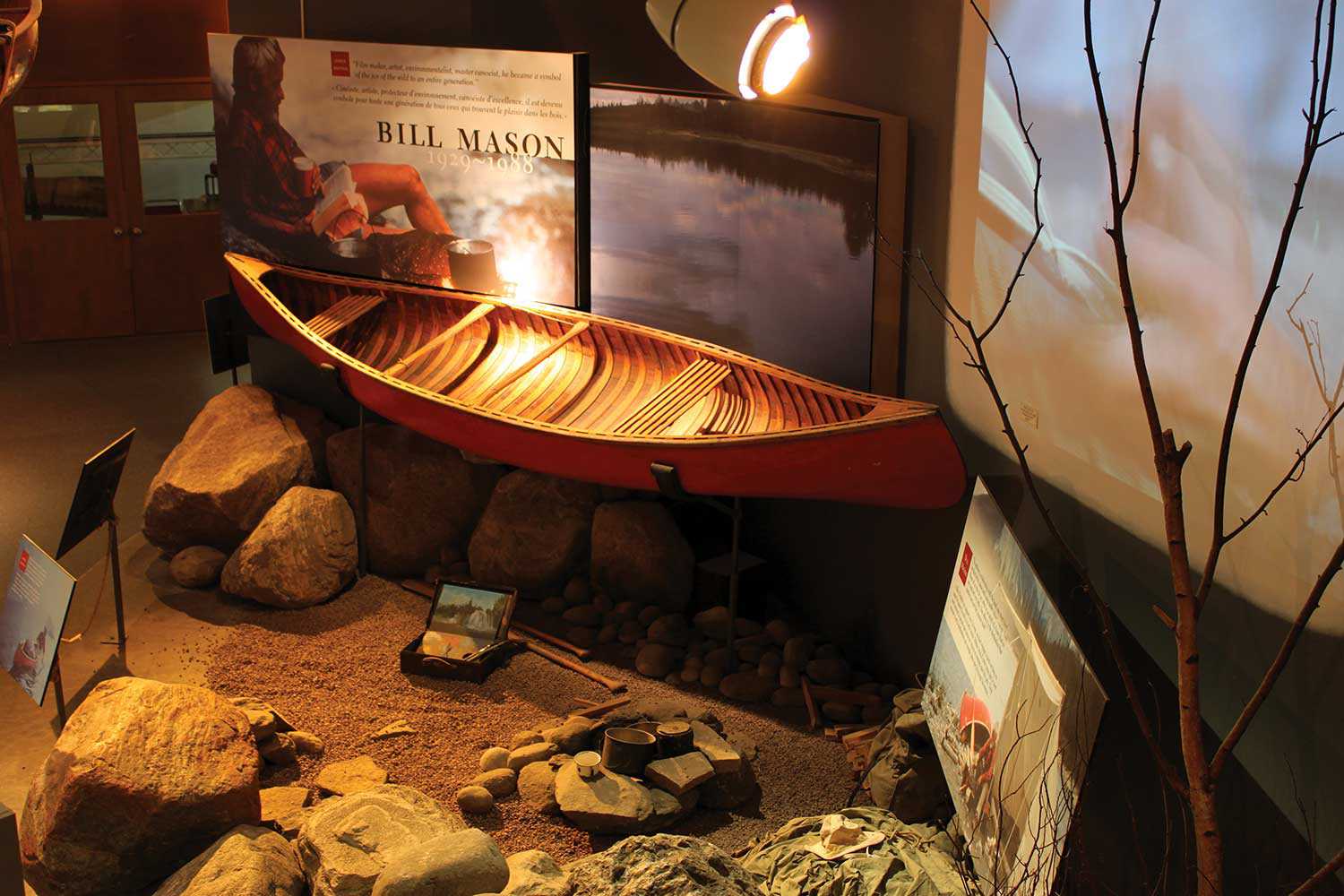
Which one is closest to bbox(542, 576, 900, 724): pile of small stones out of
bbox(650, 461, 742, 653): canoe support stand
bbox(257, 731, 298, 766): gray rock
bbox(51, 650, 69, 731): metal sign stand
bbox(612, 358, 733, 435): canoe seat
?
bbox(650, 461, 742, 653): canoe support stand

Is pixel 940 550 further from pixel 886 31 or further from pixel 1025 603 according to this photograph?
pixel 886 31

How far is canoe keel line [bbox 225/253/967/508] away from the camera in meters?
4.60

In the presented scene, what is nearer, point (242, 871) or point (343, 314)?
point (242, 871)

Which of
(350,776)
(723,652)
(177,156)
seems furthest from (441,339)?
(177,156)

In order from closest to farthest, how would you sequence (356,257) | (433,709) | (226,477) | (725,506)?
(433,709) → (725,506) → (226,477) → (356,257)

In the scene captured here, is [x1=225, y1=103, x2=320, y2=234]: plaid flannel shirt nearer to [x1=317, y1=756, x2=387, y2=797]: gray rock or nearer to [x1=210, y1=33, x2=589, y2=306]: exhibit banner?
[x1=210, y1=33, x2=589, y2=306]: exhibit banner

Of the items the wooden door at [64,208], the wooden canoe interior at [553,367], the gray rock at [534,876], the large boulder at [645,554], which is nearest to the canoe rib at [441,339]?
the wooden canoe interior at [553,367]

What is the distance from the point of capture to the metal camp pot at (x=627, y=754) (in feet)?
15.1

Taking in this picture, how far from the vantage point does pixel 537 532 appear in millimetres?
6262

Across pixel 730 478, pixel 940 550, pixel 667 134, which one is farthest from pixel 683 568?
pixel 667 134

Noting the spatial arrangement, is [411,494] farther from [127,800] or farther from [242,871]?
[242,871]

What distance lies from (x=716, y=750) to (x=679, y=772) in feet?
0.63

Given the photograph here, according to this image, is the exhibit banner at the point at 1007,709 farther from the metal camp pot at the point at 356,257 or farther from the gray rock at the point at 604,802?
the metal camp pot at the point at 356,257

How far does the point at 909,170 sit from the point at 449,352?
8.86 ft
